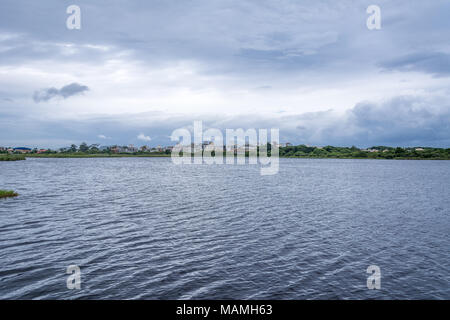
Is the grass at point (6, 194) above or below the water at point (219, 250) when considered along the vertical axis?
above

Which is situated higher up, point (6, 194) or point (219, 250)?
point (6, 194)

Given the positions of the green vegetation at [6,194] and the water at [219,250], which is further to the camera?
the green vegetation at [6,194]

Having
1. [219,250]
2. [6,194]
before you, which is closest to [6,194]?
[6,194]

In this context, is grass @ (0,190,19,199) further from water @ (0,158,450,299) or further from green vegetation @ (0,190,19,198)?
water @ (0,158,450,299)

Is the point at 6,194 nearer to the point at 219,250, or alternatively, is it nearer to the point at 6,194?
the point at 6,194

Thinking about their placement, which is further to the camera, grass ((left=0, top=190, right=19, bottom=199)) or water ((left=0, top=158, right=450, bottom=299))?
grass ((left=0, top=190, right=19, bottom=199))

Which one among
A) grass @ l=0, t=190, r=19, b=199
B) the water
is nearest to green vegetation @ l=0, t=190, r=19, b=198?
grass @ l=0, t=190, r=19, b=199

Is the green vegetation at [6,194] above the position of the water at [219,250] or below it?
above

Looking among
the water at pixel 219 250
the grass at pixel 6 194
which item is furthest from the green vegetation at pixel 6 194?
the water at pixel 219 250

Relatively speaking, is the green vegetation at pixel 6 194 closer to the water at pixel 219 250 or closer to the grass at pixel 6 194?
the grass at pixel 6 194

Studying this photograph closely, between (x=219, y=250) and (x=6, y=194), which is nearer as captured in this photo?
(x=219, y=250)

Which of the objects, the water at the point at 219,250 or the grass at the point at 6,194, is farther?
the grass at the point at 6,194
